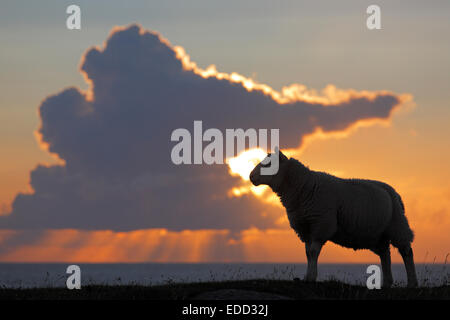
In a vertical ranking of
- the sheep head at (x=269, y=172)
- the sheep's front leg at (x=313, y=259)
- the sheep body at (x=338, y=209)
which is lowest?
the sheep's front leg at (x=313, y=259)

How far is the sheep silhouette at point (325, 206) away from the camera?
18594 millimetres

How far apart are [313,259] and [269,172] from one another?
2.62 metres

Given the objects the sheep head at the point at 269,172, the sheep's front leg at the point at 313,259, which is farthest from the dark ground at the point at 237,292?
the sheep head at the point at 269,172

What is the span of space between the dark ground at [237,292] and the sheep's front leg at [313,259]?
0.42 metres

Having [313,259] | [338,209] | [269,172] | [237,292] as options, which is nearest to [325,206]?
[338,209]

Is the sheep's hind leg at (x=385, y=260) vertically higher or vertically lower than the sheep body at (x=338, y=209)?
lower

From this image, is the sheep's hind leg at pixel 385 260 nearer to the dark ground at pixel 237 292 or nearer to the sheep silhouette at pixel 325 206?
the sheep silhouette at pixel 325 206
